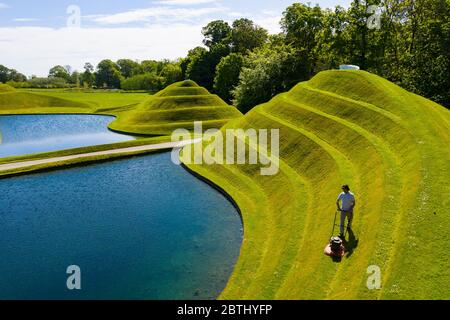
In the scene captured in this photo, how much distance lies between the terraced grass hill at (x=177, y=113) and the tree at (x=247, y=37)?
49534mm

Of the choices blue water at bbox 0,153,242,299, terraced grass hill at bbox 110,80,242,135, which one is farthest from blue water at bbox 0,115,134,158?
blue water at bbox 0,153,242,299

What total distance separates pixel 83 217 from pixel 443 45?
5307 centimetres

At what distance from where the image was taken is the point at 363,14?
64.1m

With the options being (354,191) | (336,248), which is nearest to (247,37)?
(354,191)

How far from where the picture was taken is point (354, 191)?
2738cm

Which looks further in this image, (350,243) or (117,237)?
(117,237)

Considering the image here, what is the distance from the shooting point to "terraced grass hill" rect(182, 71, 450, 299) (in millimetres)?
18188

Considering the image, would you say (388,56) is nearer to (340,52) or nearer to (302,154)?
(340,52)

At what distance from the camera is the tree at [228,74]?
104375 millimetres

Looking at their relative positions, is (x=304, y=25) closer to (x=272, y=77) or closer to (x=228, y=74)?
(x=272, y=77)

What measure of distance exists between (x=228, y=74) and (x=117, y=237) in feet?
275

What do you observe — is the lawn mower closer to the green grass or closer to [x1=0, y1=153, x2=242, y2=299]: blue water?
[x1=0, y1=153, x2=242, y2=299]: blue water

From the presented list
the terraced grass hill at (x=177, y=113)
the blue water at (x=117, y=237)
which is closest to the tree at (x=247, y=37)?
the terraced grass hill at (x=177, y=113)

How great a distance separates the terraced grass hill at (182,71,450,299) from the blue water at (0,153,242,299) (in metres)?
2.46
